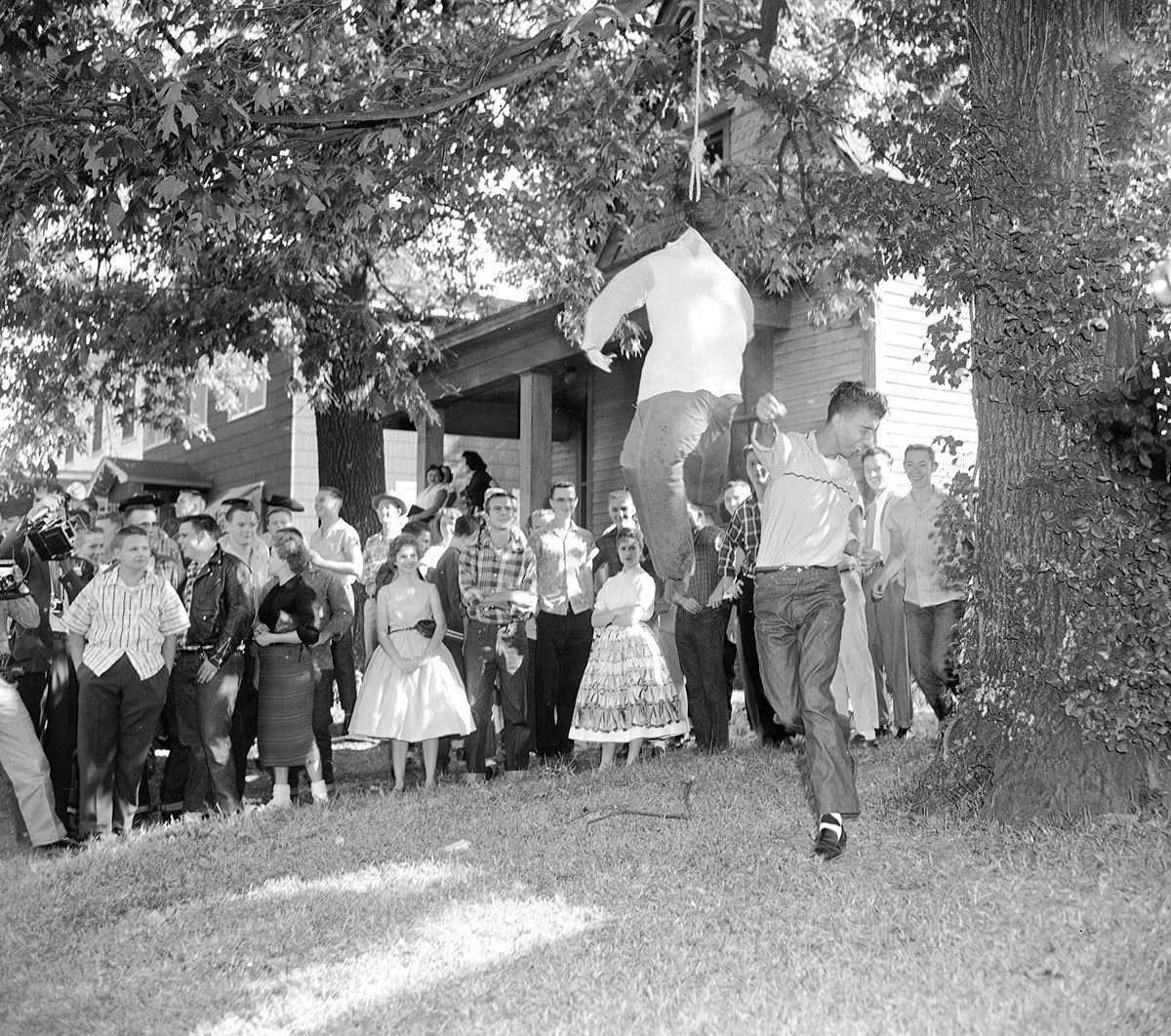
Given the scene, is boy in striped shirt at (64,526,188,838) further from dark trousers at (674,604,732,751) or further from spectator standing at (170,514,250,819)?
dark trousers at (674,604,732,751)

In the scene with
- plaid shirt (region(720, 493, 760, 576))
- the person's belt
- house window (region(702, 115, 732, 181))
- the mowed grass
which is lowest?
the mowed grass

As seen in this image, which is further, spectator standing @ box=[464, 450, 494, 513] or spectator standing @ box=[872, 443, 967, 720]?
spectator standing @ box=[464, 450, 494, 513]

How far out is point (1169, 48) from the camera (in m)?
6.18

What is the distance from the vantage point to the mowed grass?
12.7 ft

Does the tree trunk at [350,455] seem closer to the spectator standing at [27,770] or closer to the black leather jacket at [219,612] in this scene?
the black leather jacket at [219,612]

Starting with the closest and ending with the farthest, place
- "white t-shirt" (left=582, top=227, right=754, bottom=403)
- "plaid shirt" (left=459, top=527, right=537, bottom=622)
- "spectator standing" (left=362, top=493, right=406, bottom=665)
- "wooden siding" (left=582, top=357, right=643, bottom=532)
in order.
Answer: "white t-shirt" (left=582, top=227, right=754, bottom=403)
"plaid shirt" (left=459, top=527, right=537, bottom=622)
"spectator standing" (left=362, top=493, right=406, bottom=665)
"wooden siding" (left=582, top=357, right=643, bottom=532)

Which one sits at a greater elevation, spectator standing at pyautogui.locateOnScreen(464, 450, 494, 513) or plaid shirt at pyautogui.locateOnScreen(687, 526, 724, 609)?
spectator standing at pyautogui.locateOnScreen(464, 450, 494, 513)

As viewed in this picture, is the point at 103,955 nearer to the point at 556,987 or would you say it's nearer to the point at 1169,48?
the point at 556,987

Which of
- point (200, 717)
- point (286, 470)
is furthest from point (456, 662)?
point (286, 470)

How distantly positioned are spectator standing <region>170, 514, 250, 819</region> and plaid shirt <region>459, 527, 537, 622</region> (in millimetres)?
1545

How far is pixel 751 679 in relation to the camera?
8.61 meters

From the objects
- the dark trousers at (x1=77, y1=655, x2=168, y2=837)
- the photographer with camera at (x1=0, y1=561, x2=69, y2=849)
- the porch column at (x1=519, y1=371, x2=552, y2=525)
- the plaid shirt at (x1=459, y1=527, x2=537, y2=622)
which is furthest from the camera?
the porch column at (x1=519, y1=371, x2=552, y2=525)

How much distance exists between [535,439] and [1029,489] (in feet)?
30.9

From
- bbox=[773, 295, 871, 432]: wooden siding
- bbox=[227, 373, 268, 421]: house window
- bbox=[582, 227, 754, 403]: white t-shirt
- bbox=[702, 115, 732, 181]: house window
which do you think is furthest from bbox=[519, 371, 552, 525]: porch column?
bbox=[582, 227, 754, 403]: white t-shirt
